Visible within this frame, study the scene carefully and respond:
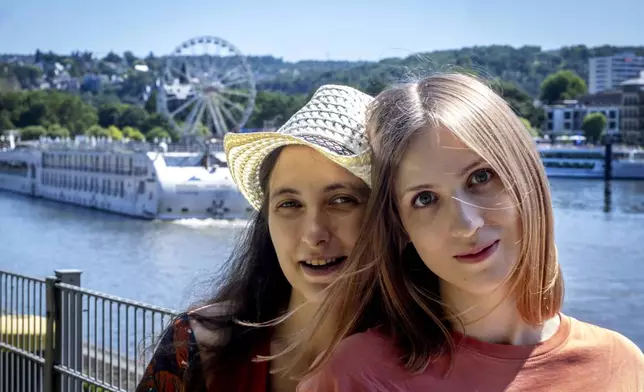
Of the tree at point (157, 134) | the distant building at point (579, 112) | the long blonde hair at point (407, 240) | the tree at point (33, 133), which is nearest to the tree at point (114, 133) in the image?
the tree at point (157, 134)

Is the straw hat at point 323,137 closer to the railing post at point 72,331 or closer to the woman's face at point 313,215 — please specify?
the woman's face at point 313,215

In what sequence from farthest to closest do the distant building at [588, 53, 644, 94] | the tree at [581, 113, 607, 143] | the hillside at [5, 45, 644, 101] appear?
1. the distant building at [588, 53, 644, 94]
2. the hillside at [5, 45, 644, 101]
3. the tree at [581, 113, 607, 143]

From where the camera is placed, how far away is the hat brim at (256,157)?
126 centimetres

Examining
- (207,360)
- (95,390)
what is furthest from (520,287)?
(95,390)

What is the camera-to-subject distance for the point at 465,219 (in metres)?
1.04

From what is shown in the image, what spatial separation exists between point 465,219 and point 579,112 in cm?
7833

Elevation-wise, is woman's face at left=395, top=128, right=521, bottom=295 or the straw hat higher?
the straw hat

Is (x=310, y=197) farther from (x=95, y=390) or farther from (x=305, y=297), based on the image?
(x=95, y=390)

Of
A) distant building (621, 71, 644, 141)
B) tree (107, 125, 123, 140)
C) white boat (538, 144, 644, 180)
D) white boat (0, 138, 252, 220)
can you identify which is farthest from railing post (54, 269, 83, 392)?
distant building (621, 71, 644, 141)

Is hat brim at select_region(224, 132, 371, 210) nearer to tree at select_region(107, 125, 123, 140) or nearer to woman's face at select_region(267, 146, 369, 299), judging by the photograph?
woman's face at select_region(267, 146, 369, 299)

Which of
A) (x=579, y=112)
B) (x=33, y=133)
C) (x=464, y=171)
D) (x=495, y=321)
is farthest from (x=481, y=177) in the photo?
(x=579, y=112)

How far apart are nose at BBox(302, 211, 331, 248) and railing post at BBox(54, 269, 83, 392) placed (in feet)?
5.94

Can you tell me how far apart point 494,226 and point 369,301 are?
169 millimetres

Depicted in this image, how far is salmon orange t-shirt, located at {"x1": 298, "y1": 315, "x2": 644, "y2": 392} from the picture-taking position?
3.34 ft
